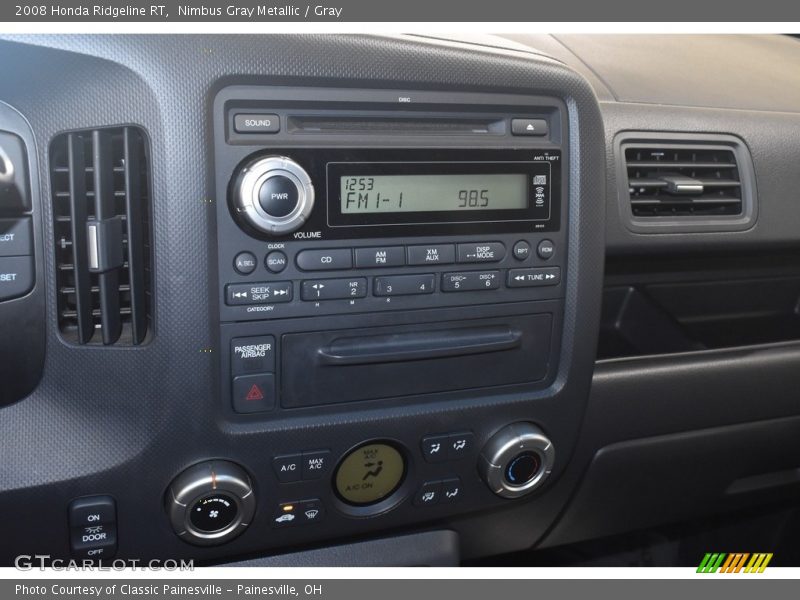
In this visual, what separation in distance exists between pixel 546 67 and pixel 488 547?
77cm

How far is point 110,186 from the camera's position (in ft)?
3.06

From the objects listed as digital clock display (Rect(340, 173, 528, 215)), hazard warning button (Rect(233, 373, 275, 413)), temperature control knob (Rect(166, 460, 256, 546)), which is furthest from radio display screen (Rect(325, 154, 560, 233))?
temperature control knob (Rect(166, 460, 256, 546))

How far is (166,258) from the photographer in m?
0.95

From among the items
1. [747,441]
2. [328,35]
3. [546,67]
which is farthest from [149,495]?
[747,441]

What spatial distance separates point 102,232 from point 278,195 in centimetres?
21

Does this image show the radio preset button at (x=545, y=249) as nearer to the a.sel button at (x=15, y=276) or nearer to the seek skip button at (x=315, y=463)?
the seek skip button at (x=315, y=463)

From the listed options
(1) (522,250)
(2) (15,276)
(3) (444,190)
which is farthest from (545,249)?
(2) (15,276)

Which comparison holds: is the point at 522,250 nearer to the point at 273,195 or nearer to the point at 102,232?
the point at 273,195

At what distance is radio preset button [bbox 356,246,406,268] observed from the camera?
3.34ft

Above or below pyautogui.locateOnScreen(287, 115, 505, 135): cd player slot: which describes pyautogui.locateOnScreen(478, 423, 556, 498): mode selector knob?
below

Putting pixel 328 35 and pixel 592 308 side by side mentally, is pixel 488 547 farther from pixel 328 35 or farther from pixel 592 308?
pixel 328 35

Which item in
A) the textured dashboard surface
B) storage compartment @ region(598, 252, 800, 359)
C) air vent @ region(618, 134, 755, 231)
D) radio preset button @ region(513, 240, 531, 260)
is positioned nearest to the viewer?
the textured dashboard surface

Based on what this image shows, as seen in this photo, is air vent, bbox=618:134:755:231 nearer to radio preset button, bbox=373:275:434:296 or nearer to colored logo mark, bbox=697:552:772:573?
radio preset button, bbox=373:275:434:296

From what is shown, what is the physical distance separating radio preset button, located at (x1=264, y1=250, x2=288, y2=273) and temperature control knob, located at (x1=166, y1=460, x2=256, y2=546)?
271 mm
